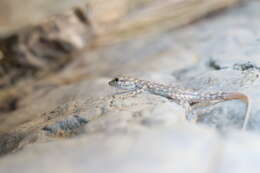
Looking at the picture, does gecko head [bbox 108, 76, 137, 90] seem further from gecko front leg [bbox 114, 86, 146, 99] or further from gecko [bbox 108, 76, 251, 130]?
gecko front leg [bbox 114, 86, 146, 99]

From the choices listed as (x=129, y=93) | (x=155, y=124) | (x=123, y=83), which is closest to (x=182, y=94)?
(x=129, y=93)

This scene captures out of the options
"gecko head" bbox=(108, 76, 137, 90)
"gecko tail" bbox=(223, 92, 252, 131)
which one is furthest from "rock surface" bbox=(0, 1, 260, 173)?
"gecko head" bbox=(108, 76, 137, 90)

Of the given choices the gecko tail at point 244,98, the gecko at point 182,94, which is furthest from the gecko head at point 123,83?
the gecko tail at point 244,98

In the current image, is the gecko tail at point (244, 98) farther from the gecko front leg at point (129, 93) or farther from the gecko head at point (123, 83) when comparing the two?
the gecko head at point (123, 83)

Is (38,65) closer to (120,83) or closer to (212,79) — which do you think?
(120,83)

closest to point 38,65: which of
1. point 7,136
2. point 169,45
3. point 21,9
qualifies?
point 21,9
